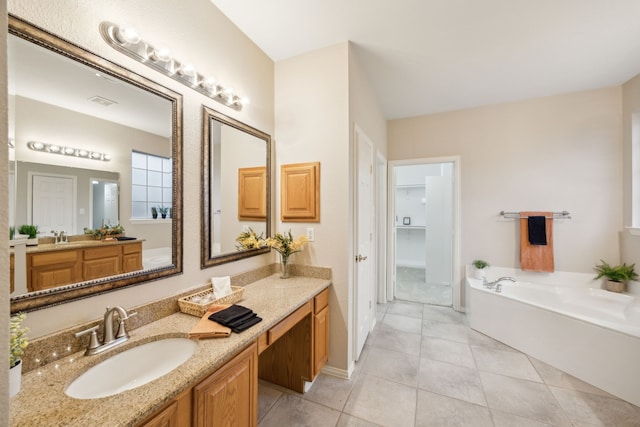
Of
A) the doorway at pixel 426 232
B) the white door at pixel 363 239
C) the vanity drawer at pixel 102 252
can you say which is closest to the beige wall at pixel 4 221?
the vanity drawer at pixel 102 252

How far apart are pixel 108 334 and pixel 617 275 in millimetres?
4395

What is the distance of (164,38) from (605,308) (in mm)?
4509

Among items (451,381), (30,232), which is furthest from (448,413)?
(30,232)

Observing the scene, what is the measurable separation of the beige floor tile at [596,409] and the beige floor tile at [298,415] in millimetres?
1650

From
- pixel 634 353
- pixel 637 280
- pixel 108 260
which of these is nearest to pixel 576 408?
pixel 634 353

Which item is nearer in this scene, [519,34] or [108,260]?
[108,260]

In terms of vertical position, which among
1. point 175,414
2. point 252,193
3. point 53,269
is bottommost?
point 175,414

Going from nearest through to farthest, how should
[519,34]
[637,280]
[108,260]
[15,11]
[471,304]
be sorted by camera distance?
[15,11], [108,260], [519,34], [637,280], [471,304]

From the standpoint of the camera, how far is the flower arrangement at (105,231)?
1111 mm

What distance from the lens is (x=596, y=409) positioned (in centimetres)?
172

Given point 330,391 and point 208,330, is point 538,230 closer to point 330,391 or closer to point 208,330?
point 330,391

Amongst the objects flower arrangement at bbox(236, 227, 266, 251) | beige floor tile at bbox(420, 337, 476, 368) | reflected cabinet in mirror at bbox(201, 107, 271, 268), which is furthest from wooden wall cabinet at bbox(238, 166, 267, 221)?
beige floor tile at bbox(420, 337, 476, 368)

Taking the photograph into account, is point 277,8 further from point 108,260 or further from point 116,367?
point 116,367

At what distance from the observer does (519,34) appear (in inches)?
77.0
